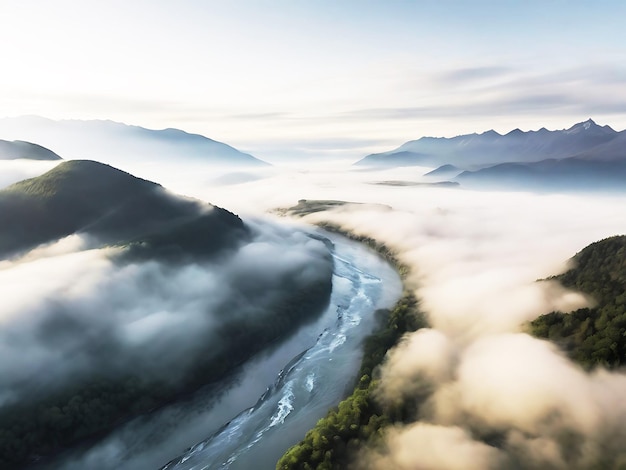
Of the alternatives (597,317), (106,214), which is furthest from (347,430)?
(106,214)

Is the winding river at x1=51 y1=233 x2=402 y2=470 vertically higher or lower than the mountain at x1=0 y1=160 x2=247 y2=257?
lower

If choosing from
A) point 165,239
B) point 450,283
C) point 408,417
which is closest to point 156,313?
point 165,239

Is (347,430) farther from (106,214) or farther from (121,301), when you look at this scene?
(106,214)

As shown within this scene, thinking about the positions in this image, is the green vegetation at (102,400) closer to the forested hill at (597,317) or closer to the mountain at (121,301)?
the mountain at (121,301)

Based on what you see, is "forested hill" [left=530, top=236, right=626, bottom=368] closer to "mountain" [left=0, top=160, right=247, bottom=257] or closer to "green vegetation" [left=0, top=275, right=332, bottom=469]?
"green vegetation" [left=0, top=275, right=332, bottom=469]

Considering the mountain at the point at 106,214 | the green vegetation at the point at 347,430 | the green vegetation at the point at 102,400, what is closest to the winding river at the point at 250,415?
the green vegetation at the point at 102,400

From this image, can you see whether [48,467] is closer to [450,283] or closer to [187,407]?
[187,407]

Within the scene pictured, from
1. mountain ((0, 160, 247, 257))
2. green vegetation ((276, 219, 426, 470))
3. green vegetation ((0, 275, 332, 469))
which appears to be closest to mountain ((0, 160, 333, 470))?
green vegetation ((0, 275, 332, 469))
